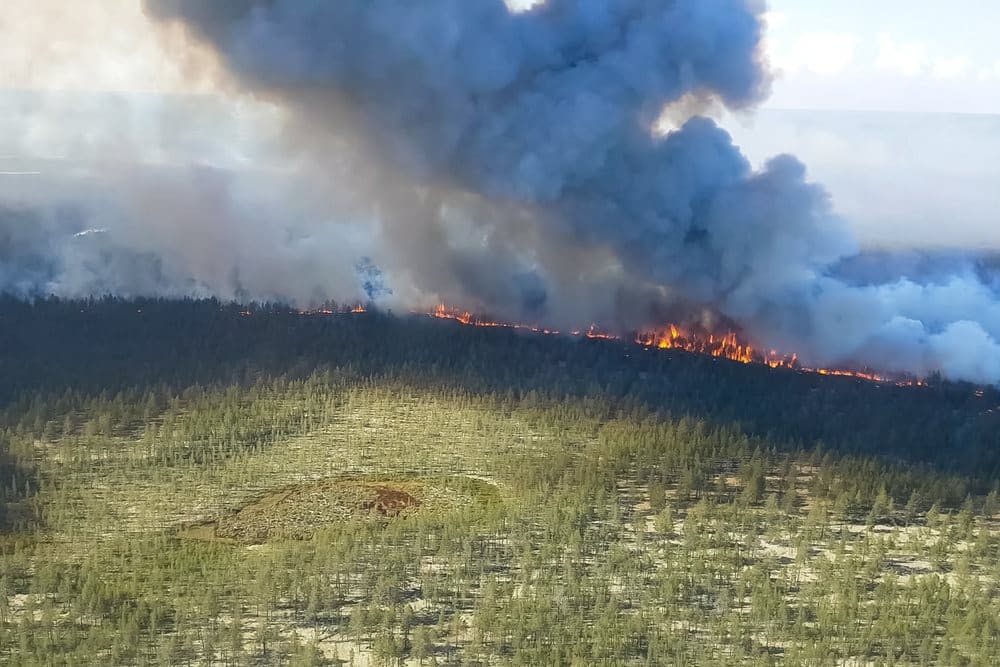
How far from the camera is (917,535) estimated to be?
42812 millimetres

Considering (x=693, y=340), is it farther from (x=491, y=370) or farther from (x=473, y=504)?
(x=473, y=504)

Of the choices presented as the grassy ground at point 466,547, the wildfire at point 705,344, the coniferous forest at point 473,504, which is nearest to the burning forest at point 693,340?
the wildfire at point 705,344

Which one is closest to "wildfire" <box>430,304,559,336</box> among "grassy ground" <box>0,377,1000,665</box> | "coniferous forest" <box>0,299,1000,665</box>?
"coniferous forest" <box>0,299,1000,665</box>

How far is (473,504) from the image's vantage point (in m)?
45.3

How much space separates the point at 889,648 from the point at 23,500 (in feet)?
104

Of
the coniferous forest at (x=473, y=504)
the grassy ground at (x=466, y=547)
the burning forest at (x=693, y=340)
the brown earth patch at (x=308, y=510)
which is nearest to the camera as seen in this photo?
the grassy ground at (x=466, y=547)

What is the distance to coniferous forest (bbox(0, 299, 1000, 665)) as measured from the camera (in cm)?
3294

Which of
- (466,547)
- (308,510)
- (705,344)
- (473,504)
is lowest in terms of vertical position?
(308,510)

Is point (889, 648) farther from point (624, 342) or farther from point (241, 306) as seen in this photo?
point (241, 306)

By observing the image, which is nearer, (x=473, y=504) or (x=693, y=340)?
(x=473, y=504)

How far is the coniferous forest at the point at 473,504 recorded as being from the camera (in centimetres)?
3294

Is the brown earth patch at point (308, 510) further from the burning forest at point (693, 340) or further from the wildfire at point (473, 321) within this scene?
the wildfire at point (473, 321)

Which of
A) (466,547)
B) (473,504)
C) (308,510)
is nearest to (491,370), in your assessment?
(473,504)

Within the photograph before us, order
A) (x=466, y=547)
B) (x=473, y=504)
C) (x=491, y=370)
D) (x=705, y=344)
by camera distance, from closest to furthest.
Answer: (x=466, y=547)
(x=473, y=504)
(x=491, y=370)
(x=705, y=344)
